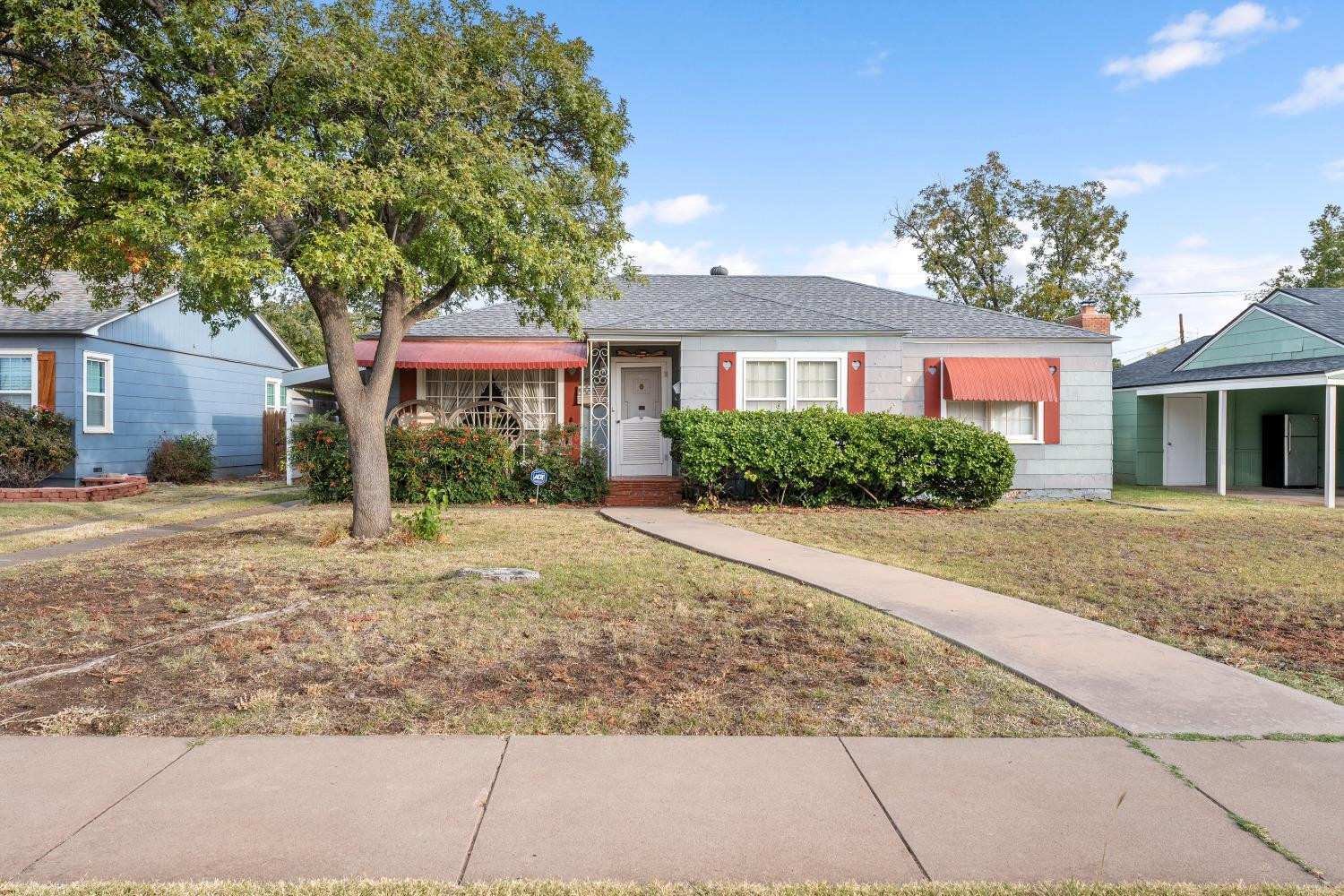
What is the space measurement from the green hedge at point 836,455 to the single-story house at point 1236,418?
286 inches

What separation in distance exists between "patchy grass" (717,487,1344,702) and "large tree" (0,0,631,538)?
5.07 metres

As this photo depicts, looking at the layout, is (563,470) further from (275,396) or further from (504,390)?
(275,396)

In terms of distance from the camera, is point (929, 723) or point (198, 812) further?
point (929, 723)

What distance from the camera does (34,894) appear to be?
7.48 feet

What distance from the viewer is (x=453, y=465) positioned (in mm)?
13750

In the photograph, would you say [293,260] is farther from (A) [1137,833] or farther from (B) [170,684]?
(A) [1137,833]

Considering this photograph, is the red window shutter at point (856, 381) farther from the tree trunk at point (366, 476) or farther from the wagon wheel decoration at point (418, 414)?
the tree trunk at point (366, 476)

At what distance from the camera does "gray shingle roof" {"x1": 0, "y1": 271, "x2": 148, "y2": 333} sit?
1577 cm

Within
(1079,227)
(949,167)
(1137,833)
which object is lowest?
(1137,833)

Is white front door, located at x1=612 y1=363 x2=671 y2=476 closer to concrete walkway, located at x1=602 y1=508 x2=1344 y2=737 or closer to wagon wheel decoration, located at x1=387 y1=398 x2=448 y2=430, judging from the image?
wagon wheel decoration, located at x1=387 y1=398 x2=448 y2=430

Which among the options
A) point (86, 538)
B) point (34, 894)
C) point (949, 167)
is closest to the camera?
point (34, 894)

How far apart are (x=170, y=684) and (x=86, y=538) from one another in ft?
23.6

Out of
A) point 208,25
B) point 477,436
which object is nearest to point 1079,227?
point 477,436

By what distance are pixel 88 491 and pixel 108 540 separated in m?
5.98
